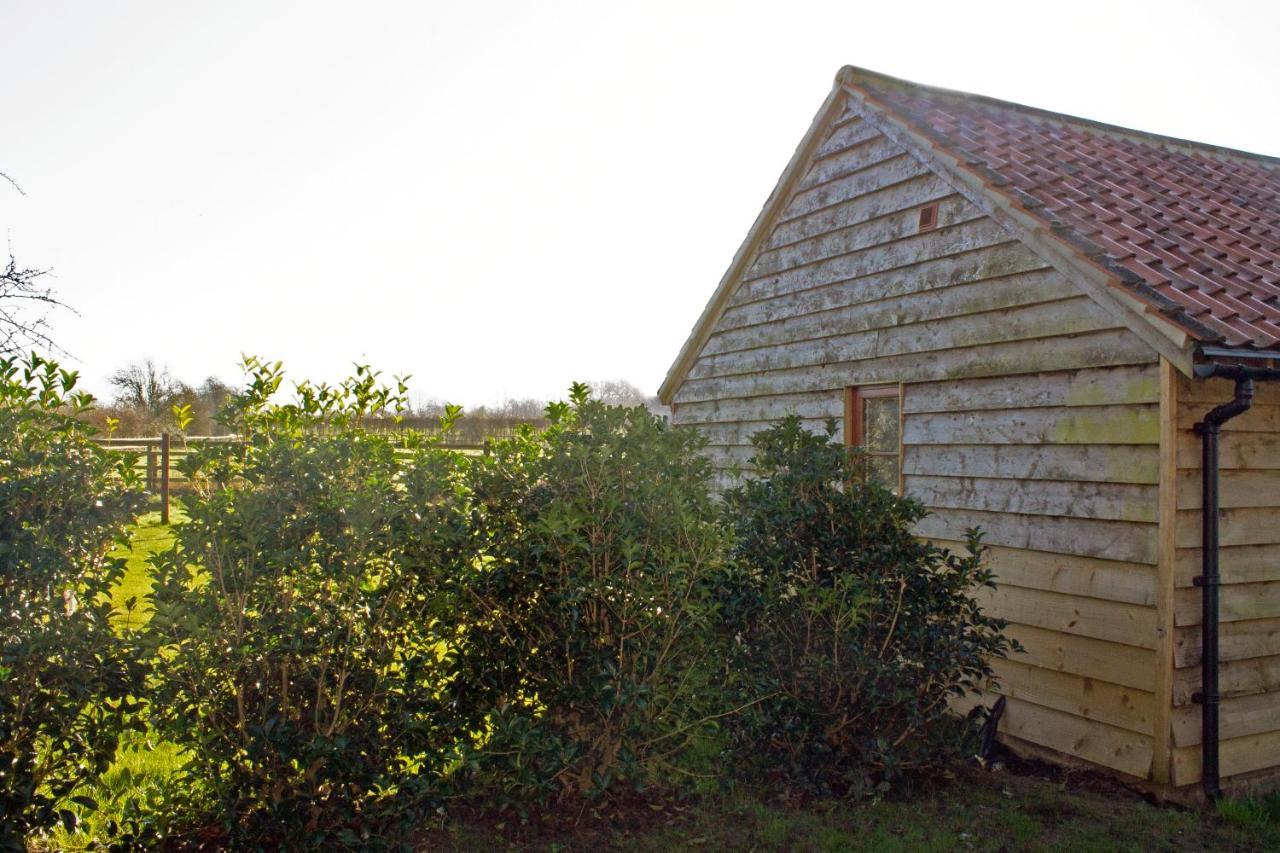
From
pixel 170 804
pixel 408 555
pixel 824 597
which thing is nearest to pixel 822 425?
pixel 824 597

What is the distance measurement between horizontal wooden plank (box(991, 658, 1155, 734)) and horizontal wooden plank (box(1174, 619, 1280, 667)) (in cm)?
35

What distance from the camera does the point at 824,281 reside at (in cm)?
878

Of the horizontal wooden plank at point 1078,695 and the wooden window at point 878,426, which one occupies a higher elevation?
the wooden window at point 878,426

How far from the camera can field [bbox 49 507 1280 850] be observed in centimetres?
491

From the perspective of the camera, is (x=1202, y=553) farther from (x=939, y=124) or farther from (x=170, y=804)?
(x=170, y=804)

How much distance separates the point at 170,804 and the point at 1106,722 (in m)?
5.41

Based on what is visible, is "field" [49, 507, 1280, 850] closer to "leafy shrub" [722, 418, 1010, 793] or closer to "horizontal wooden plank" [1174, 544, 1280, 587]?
"leafy shrub" [722, 418, 1010, 793]

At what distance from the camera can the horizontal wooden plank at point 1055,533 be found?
5.74 meters

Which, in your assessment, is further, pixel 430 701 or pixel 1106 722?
pixel 1106 722

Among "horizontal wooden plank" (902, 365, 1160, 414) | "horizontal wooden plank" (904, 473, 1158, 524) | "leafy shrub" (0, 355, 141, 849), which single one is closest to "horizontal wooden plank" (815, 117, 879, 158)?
"horizontal wooden plank" (902, 365, 1160, 414)

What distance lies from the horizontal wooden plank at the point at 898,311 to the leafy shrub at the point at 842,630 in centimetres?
187

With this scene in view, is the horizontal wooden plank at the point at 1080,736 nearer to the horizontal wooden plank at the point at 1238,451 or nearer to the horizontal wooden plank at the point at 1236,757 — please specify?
the horizontal wooden plank at the point at 1236,757

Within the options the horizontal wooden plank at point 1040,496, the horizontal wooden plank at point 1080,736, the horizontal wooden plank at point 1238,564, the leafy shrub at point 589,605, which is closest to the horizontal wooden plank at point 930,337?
the horizontal wooden plank at point 1040,496

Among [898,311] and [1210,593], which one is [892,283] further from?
[1210,593]
